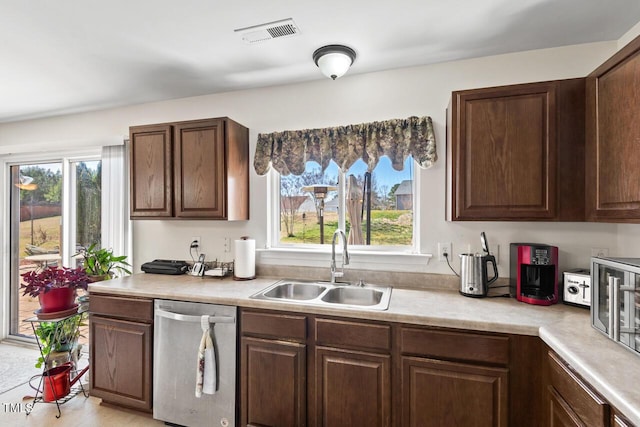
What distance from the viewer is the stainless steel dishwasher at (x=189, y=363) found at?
6.17ft

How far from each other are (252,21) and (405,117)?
1205 millimetres

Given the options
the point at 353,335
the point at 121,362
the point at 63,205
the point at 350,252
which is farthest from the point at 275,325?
the point at 63,205

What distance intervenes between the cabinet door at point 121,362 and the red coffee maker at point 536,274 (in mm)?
2387

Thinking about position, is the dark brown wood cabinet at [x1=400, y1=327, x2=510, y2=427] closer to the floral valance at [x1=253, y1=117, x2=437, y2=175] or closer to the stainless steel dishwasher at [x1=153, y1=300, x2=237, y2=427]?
the stainless steel dishwasher at [x1=153, y1=300, x2=237, y2=427]

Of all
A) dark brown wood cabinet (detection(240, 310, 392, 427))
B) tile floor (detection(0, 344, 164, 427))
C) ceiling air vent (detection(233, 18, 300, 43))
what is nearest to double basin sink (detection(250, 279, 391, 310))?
dark brown wood cabinet (detection(240, 310, 392, 427))

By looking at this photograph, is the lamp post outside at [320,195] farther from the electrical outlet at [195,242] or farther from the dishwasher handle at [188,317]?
the electrical outlet at [195,242]

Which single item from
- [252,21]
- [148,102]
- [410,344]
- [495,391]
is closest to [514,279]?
[495,391]

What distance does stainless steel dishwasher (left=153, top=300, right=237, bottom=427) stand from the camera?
188cm

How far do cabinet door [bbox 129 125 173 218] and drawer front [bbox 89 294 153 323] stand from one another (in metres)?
0.70

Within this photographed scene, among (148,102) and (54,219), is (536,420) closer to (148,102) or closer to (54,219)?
(148,102)

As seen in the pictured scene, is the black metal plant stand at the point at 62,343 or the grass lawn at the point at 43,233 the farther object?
the grass lawn at the point at 43,233

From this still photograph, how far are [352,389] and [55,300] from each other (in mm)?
2242

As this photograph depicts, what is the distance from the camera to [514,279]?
1919 millimetres

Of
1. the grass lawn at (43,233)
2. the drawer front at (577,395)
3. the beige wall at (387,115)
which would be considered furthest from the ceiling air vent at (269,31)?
the grass lawn at (43,233)
